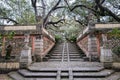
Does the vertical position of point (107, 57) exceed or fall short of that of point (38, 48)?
it falls short

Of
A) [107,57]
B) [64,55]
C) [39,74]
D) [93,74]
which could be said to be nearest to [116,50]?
[107,57]

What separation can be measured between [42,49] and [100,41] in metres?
3.62

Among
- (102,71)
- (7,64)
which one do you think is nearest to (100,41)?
(102,71)

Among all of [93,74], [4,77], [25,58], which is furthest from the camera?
[25,58]

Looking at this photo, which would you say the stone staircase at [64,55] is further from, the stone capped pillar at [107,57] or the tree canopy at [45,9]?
the tree canopy at [45,9]

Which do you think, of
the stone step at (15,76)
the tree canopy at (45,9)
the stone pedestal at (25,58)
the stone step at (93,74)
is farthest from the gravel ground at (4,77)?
the tree canopy at (45,9)

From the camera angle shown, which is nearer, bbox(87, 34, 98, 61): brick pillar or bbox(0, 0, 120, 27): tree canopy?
bbox(87, 34, 98, 61): brick pillar

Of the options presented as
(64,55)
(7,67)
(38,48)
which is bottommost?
(7,67)

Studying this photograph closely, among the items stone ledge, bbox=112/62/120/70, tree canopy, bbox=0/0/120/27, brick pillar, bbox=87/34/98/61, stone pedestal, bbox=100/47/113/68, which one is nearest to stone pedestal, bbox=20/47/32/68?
stone pedestal, bbox=100/47/113/68

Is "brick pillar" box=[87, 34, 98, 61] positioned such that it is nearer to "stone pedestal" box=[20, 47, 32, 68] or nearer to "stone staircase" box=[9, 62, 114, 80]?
"stone staircase" box=[9, 62, 114, 80]

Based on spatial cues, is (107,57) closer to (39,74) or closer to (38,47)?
(39,74)

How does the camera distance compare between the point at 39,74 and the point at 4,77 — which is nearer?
the point at 39,74

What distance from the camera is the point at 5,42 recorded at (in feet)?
35.4

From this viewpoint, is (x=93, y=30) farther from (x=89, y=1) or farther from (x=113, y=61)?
(x=89, y=1)
